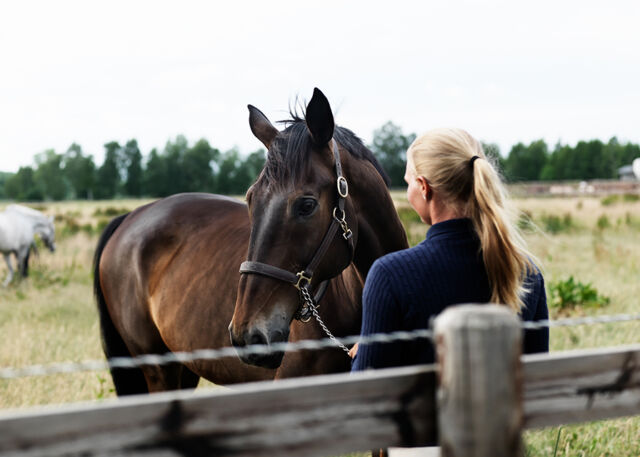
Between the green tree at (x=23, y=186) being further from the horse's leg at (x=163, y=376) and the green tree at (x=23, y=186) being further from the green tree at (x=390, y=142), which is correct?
the horse's leg at (x=163, y=376)

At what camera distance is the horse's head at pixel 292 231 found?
257 centimetres

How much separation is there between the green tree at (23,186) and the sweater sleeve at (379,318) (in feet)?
320

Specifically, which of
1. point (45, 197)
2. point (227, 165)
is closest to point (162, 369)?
point (227, 165)

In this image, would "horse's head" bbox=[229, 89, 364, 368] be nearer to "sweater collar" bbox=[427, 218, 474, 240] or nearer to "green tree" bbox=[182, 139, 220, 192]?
"sweater collar" bbox=[427, 218, 474, 240]

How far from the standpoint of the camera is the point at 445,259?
6.13 feet

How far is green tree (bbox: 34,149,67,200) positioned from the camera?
311 feet

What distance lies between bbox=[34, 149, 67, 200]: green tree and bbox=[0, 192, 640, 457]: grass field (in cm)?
8564

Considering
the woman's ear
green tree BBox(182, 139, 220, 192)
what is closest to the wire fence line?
the woman's ear

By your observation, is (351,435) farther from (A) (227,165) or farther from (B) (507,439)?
(A) (227,165)

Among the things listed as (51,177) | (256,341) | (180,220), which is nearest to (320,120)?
(256,341)

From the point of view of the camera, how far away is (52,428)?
978 millimetres

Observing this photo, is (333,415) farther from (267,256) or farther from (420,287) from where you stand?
(267,256)

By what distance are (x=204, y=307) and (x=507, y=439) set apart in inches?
120

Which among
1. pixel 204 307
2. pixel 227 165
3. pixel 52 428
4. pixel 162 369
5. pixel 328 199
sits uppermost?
pixel 227 165
